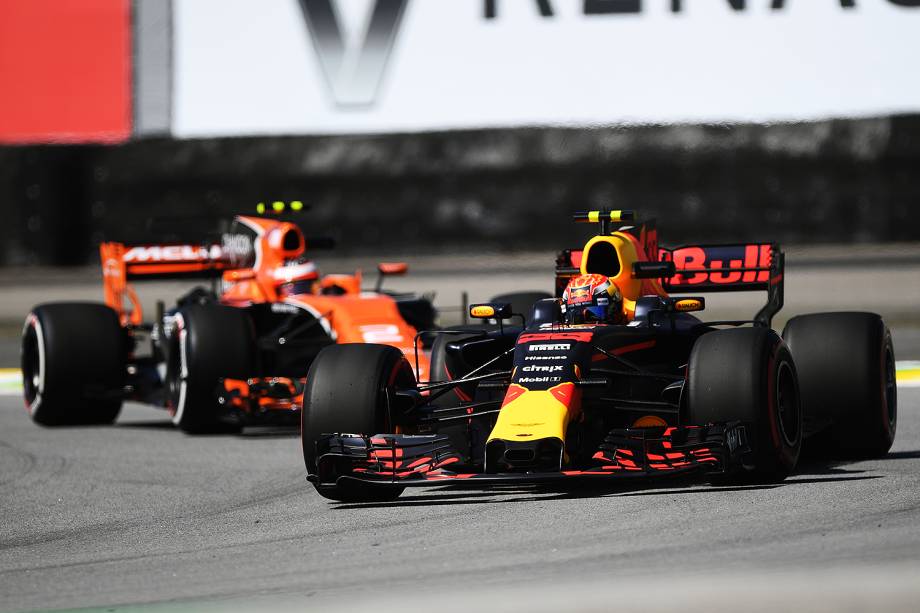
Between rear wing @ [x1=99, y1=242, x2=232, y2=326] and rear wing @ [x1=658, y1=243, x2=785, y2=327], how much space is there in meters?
4.99

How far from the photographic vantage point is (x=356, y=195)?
22.1m

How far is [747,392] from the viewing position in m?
8.11

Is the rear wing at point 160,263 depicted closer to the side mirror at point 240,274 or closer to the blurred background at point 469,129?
the side mirror at point 240,274

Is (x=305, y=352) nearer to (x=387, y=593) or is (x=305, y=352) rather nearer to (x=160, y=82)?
(x=387, y=593)

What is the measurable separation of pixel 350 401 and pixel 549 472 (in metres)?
1.19

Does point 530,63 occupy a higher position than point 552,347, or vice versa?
point 530,63

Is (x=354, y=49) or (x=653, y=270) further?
(x=354, y=49)

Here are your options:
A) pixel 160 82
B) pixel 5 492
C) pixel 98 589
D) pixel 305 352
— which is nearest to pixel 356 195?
pixel 160 82

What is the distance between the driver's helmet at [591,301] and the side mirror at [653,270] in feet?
0.83

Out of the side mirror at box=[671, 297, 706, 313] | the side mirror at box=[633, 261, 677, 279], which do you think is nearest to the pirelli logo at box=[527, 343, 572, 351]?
the side mirror at box=[671, 297, 706, 313]

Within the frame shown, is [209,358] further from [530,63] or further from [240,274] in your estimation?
[530,63]

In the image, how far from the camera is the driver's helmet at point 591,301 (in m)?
9.47

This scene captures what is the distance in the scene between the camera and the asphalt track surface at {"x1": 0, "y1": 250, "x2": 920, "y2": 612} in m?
5.96

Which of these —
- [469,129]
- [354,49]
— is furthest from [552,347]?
[354,49]
